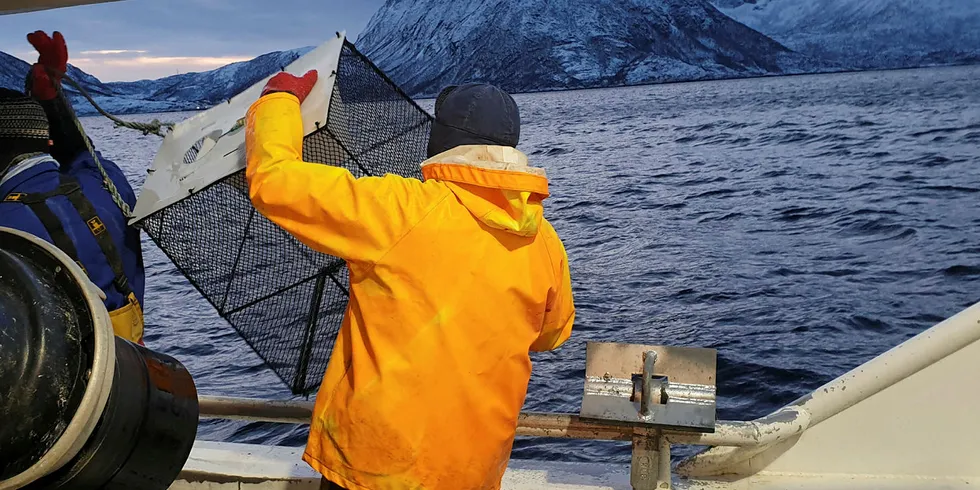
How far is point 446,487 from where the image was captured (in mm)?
2102

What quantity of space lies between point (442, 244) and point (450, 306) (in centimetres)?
14

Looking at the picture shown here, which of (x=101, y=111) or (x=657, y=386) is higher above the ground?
(x=101, y=111)

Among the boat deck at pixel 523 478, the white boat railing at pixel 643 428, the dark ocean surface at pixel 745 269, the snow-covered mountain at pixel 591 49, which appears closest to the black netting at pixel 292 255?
the white boat railing at pixel 643 428

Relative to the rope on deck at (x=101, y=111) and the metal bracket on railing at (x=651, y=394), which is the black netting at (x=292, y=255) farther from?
the metal bracket on railing at (x=651, y=394)

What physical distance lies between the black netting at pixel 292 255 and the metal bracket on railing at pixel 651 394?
3.02 feet

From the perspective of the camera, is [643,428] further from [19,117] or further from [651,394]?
[19,117]

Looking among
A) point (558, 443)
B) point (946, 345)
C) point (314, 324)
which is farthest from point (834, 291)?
point (314, 324)

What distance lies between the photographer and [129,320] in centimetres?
287

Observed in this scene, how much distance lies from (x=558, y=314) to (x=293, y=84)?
917 millimetres

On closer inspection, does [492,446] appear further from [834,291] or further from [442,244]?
[834,291]

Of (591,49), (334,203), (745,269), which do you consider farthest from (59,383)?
(591,49)

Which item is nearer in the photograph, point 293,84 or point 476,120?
point 476,120

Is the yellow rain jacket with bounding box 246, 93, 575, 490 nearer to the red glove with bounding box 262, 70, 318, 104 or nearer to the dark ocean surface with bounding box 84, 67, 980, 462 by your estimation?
the red glove with bounding box 262, 70, 318, 104

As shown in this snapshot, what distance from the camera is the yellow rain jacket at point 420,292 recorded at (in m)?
1.97
